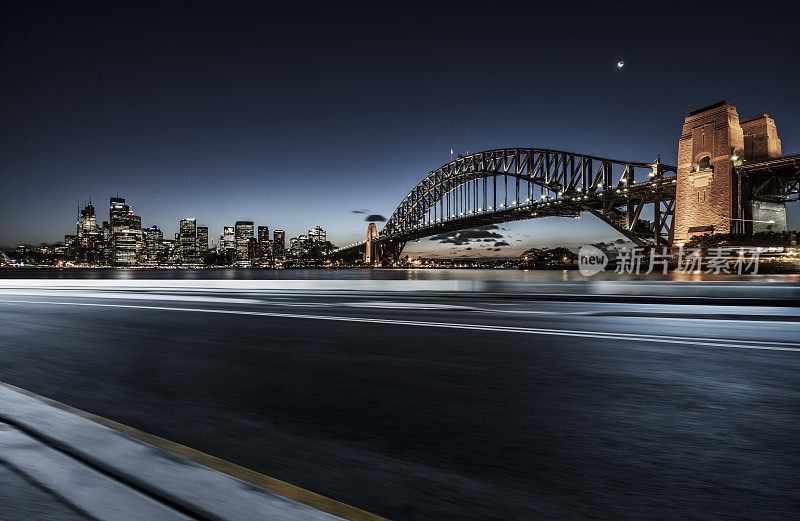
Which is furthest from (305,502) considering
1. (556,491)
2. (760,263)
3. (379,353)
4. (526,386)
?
(760,263)

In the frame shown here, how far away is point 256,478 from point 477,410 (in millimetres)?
1231

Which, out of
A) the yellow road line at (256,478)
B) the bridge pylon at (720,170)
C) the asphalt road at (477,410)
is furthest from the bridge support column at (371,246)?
the yellow road line at (256,478)

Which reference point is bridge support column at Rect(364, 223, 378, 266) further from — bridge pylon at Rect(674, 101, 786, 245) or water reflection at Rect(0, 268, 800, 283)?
bridge pylon at Rect(674, 101, 786, 245)

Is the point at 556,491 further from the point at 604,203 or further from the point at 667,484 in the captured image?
the point at 604,203

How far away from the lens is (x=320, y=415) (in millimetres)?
2270

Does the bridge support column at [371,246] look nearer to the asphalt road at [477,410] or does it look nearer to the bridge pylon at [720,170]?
the bridge pylon at [720,170]

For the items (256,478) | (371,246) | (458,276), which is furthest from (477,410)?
(371,246)

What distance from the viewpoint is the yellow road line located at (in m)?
1.27

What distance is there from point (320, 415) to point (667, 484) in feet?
5.05

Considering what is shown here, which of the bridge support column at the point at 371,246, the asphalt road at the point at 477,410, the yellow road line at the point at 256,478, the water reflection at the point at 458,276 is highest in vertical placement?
the bridge support column at the point at 371,246

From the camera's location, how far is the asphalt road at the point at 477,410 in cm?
143

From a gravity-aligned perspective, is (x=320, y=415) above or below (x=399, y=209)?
below

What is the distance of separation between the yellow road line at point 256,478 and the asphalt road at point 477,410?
2.6 inches

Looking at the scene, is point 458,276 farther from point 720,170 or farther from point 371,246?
point 371,246
